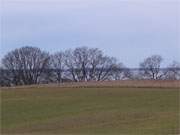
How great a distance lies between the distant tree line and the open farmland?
3750cm

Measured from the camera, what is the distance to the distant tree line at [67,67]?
9006 cm

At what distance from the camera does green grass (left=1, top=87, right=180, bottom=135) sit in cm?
2462

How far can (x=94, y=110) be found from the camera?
34344mm

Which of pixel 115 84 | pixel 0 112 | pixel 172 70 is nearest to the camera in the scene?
pixel 0 112

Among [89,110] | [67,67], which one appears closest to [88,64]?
[67,67]

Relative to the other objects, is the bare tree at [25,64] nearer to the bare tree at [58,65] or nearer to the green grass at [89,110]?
the bare tree at [58,65]

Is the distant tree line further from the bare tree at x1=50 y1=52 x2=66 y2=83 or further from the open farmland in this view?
the open farmland

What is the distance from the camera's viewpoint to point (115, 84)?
54.6 meters

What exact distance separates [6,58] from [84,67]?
46.1 ft

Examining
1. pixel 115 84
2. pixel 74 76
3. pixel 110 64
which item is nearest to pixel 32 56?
pixel 74 76

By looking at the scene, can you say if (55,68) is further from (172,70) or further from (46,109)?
(46,109)

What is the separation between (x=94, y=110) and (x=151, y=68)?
59.6m

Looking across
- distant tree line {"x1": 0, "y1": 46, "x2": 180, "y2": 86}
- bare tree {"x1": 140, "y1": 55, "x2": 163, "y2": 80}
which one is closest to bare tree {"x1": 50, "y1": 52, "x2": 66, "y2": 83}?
distant tree line {"x1": 0, "y1": 46, "x2": 180, "y2": 86}

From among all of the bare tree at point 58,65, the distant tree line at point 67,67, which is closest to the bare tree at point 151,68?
the distant tree line at point 67,67
